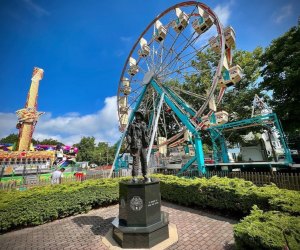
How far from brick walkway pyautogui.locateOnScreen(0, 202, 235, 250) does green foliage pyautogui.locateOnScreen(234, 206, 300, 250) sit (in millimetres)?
1315

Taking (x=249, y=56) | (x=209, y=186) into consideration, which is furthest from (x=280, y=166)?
(x=249, y=56)

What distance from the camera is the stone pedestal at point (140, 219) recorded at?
4.66 meters

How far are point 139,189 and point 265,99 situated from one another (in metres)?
19.2

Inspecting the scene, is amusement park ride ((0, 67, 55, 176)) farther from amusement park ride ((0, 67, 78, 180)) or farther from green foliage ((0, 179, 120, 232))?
green foliage ((0, 179, 120, 232))

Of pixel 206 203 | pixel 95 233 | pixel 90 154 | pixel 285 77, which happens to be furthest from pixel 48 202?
pixel 90 154

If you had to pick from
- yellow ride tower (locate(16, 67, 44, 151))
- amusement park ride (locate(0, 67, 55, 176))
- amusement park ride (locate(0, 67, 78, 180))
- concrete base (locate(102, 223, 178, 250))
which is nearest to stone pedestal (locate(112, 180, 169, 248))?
concrete base (locate(102, 223, 178, 250))

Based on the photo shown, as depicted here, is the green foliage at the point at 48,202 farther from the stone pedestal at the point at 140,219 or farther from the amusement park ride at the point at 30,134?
the amusement park ride at the point at 30,134

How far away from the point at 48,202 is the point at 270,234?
23.9ft

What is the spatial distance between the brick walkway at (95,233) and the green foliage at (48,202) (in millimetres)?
317

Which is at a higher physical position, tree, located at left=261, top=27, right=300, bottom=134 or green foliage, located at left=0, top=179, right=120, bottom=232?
tree, located at left=261, top=27, right=300, bottom=134

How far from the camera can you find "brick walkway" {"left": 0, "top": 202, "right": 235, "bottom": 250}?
15.7ft

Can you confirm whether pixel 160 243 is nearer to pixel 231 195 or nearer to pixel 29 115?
pixel 231 195

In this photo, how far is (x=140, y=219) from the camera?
489 cm

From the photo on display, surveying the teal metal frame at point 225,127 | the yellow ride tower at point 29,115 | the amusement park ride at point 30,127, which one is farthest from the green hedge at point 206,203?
the yellow ride tower at point 29,115
